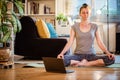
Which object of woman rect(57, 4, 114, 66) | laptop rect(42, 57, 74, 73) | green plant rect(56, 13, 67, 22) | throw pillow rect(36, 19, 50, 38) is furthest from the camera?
green plant rect(56, 13, 67, 22)

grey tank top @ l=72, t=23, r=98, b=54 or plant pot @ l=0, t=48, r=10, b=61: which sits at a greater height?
grey tank top @ l=72, t=23, r=98, b=54

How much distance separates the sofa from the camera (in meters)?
4.43

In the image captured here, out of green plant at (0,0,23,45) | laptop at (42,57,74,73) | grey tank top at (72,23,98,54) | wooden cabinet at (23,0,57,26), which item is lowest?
laptop at (42,57,74,73)

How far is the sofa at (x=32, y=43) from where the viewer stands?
4.43 meters

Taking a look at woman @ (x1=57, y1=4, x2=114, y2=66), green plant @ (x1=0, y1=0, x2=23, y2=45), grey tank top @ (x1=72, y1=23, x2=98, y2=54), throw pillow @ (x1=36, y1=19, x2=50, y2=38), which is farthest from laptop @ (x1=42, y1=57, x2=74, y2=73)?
throw pillow @ (x1=36, y1=19, x2=50, y2=38)

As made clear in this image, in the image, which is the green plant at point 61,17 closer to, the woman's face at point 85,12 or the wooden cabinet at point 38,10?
the wooden cabinet at point 38,10

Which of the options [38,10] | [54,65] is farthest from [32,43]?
[38,10]

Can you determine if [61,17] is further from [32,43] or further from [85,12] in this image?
[85,12]

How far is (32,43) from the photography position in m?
4.50

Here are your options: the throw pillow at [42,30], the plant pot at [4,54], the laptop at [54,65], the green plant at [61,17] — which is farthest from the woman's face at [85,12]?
the green plant at [61,17]

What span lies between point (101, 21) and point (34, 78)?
4042 millimetres

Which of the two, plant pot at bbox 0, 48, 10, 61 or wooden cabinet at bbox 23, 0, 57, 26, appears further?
wooden cabinet at bbox 23, 0, 57, 26

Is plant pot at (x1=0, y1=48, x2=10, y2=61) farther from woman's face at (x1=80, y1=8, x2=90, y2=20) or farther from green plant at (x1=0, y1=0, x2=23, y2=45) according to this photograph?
woman's face at (x1=80, y1=8, x2=90, y2=20)

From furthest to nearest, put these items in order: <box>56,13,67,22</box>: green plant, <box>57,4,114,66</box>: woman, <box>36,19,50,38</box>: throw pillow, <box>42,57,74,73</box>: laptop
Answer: <box>56,13,67,22</box>: green plant
<box>36,19,50,38</box>: throw pillow
<box>57,4,114,66</box>: woman
<box>42,57,74,73</box>: laptop
